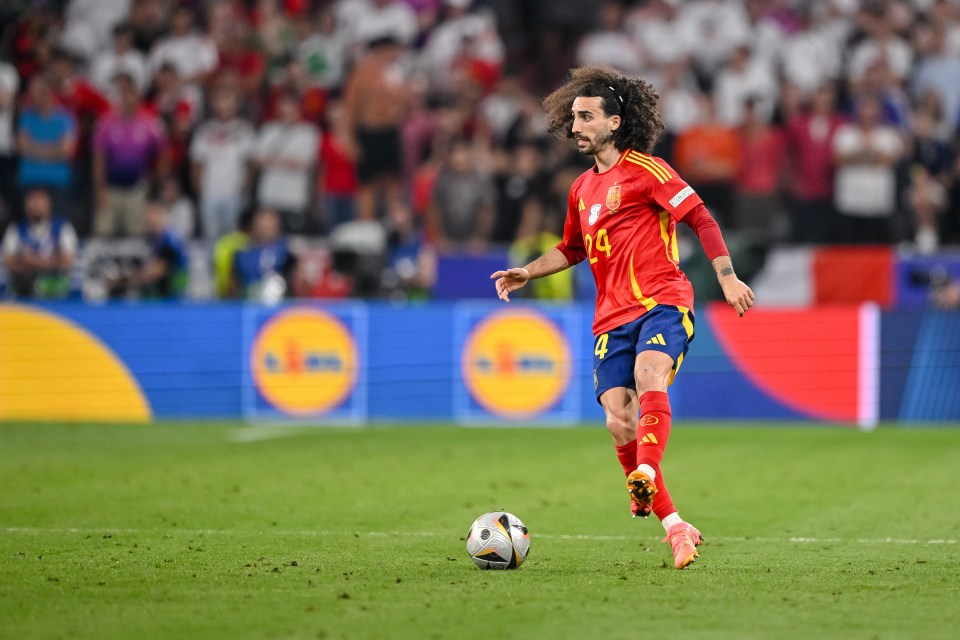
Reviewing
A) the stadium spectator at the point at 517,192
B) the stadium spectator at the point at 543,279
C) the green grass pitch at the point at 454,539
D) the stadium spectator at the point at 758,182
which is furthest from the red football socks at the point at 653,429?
the stadium spectator at the point at 758,182

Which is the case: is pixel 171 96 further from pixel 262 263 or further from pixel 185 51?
pixel 262 263

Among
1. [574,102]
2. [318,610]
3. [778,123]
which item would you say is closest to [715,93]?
[778,123]

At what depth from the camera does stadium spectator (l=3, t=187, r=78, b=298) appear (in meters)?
18.1

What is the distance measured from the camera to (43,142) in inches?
778

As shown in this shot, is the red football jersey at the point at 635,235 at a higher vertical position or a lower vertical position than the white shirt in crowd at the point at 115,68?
lower

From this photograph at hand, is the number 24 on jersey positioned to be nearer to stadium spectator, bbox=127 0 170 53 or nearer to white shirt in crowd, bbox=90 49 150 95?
→ white shirt in crowd, bbox=90 49 150 95

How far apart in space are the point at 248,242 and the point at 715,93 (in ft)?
22.4

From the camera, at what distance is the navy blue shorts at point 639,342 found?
24.4 feet

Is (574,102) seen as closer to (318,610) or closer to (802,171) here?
(318,610)

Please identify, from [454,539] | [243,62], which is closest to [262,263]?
[243,62]

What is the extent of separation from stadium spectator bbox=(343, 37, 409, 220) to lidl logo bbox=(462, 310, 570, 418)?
3.46 meters

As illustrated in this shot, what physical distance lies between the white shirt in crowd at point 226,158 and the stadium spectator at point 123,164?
78 cm

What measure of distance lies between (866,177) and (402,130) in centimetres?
615

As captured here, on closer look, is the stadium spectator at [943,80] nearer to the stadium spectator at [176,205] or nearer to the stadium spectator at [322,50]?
the stadium spectator at [322,50]
